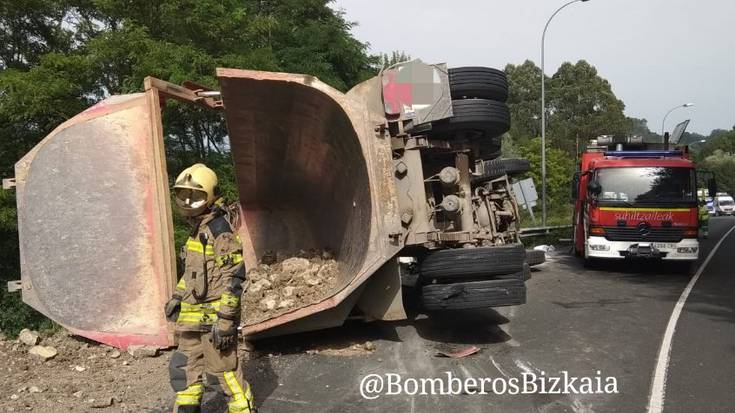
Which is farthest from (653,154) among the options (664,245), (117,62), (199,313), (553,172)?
(553,172)

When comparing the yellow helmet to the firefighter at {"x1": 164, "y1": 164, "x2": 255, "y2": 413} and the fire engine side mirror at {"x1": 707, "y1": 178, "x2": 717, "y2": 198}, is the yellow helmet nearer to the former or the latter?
the firefighter at {"x1": 164, "y1": 164, "x2": 255, "y2": 413}

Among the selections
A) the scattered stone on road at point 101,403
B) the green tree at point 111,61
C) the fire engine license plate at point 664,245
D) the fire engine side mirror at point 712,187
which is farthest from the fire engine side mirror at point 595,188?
the scattered stone on road at point 101,403

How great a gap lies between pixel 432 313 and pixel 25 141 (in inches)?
310

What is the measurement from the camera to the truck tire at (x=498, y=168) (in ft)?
21.4

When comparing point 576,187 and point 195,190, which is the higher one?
point 195,190

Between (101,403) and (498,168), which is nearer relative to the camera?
(101,403)

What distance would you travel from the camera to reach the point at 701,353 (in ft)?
16.7

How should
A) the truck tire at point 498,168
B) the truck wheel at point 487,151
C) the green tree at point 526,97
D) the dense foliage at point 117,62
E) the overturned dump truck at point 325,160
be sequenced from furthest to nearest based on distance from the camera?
the green tree at point 526,97
the dense foliage at point 117,62
the truck tire at point 498,168
the truck wheel at point 487,151
the overturned dump truck at point 325,160

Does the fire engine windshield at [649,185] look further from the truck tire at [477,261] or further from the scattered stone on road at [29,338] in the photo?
the scattered stone on road at [29,338]

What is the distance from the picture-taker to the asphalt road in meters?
Answer: 4.00

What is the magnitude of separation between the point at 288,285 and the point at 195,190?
2.44 m

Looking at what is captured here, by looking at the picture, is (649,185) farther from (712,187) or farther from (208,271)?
(208,271)

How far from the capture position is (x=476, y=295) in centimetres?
504

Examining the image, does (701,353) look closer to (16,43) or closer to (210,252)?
(210,252)
